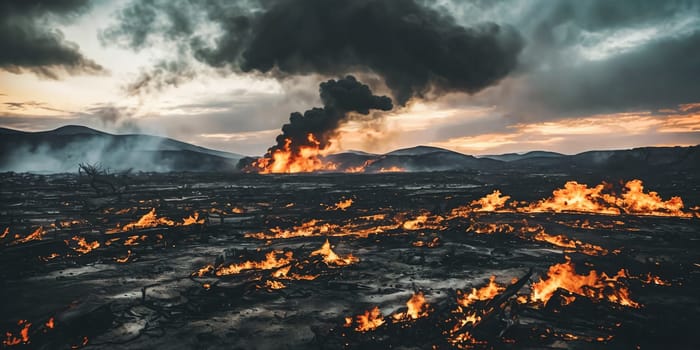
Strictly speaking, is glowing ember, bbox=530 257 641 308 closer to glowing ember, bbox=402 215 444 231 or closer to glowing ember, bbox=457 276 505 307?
glowing ember, bbox=457 276 505 307

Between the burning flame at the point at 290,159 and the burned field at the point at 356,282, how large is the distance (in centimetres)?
5862

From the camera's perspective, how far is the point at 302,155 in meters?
85.6

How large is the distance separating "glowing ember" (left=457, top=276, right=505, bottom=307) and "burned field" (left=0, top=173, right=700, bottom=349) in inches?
2.4

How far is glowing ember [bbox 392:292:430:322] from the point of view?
8.98 metres

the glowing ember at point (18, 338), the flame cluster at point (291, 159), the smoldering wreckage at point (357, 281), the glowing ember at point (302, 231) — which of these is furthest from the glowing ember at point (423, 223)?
the flame cluster at point (291, 159)

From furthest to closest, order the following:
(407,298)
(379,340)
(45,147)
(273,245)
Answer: (45,147) → (273,245) → (407,298) → (379,340)

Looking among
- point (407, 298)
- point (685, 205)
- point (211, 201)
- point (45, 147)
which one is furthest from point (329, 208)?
point (45, 147)

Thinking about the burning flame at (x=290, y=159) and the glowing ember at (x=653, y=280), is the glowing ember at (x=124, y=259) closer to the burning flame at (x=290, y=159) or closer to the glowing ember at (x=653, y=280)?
the glowing ember at (x=653, y=280)

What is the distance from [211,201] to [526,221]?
27.5m

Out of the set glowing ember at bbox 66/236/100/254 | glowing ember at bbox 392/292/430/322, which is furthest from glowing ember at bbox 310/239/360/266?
glowing ember at bbox 66/236/100/254

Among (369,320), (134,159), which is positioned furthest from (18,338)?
(134,159)

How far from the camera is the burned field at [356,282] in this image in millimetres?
8062

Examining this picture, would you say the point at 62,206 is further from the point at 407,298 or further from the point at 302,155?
the point at 302,155

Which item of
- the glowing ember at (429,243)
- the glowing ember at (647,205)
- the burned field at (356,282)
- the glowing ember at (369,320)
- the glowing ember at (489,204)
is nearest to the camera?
the burned field at (356,282)
